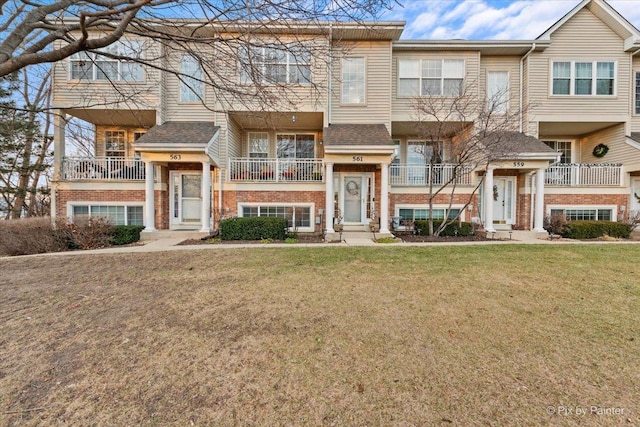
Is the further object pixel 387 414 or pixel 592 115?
pixel 592 115

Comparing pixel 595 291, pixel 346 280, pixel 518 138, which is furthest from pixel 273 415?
pixel 518 138

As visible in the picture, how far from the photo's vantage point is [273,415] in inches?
87.5

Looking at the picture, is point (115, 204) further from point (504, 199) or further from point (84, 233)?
point (504, 199)

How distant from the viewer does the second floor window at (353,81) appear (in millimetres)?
12211

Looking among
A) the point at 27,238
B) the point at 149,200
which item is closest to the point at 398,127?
the point at 149,200

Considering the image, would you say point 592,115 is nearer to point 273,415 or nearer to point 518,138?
point 518,138

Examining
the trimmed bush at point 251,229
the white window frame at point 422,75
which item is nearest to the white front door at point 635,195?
the white window frame at point 422,75

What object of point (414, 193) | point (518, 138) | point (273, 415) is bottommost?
point (273, 415)

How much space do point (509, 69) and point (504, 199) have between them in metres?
6.00

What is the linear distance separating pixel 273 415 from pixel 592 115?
17.5 metres

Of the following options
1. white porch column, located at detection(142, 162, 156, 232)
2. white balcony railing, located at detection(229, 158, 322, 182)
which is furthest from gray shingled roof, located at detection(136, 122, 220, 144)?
white balcony railing, located at detection(229, 158, 322, 182)

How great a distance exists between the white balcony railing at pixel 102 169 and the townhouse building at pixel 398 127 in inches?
1.8

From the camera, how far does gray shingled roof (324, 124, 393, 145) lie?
10680 millimetres

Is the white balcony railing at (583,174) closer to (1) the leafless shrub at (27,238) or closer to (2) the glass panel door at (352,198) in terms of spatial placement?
(2) the glass panel door at (352,198)
